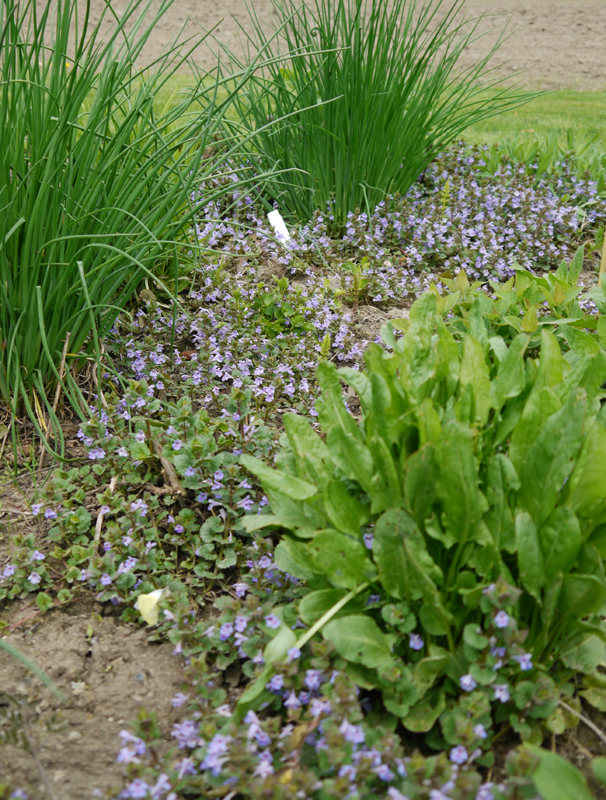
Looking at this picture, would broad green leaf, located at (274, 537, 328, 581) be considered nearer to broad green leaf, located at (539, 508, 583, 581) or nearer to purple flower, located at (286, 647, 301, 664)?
A: purple flower, located at (286, 647, 301, 664)

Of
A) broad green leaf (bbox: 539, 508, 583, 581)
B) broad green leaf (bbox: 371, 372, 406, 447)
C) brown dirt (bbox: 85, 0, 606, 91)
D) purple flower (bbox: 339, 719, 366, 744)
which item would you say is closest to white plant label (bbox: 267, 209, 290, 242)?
broad green leaf (bbox: 371, 372, 406, 447)

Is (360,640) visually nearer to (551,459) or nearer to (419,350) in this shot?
(551,459)

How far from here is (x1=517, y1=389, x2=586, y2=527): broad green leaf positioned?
1255mm

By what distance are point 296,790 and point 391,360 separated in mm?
886

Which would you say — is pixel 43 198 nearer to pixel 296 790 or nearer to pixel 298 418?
pixel 298 418

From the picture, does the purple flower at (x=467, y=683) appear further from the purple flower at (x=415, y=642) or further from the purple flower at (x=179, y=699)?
the purple flower at (x=179, y=699)

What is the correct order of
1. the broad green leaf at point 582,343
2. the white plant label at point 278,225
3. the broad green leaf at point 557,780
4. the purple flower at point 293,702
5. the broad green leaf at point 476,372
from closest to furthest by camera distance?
1. the broad green leaf at point 557,780
2. the purple flower at point 293,702
3. the broad green leaf at point 476,372
4. the broad green leaf at point 582,343
5. the white plant label at point 278,225

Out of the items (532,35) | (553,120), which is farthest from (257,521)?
(532,35)

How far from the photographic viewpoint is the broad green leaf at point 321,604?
1312 mm

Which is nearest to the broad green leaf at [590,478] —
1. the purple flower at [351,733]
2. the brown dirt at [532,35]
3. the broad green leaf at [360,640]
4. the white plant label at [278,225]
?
the broad green leaf at [360,640]

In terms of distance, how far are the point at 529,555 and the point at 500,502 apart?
0.37 ft

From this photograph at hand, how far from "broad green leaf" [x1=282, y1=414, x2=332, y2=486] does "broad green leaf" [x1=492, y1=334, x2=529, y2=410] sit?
0.41 m

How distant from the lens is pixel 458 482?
126cm

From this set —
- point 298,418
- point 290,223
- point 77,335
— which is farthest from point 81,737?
point 290,223
